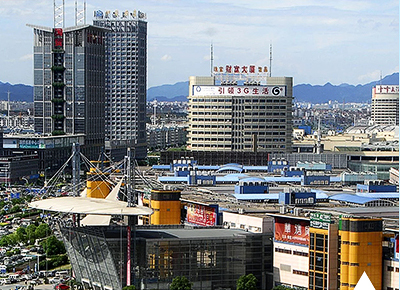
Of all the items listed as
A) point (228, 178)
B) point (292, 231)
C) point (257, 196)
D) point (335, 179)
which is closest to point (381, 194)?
point (257, 196)

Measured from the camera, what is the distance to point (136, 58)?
14288 cm

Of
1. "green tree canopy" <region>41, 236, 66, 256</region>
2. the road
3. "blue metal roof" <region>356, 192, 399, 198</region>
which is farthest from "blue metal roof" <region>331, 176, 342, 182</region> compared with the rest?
the road

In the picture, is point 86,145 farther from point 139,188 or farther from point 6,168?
point 139,188

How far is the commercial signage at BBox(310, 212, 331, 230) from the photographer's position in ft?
133

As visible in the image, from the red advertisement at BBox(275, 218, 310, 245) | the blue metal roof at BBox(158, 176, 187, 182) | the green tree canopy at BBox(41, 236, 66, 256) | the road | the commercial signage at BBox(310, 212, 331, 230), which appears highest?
the commercial signage at BBox(310, 212, 331, 230)

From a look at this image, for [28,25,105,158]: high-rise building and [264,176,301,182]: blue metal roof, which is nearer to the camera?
[264,176,301,182]: blue metal roof

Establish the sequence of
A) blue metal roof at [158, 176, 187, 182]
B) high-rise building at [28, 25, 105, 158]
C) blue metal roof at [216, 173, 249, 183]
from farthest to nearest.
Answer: high-rise building at [28, 25, 105, 158] < blue metal roof at [216, 173, 249, 183] < blue metal roof at [158, 176, 187, 182]

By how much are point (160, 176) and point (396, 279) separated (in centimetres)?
3936

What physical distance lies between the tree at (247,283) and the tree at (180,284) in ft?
7.62

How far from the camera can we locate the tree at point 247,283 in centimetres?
4306

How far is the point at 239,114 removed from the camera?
100312 millimetres

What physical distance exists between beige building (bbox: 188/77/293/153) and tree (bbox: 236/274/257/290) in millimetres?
56799

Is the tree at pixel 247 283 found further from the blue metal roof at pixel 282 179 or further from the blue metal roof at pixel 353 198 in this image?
the blue metal roof at pixel 282 179

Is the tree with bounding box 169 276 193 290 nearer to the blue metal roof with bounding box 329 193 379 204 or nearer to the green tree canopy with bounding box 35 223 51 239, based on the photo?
the blue metal roof with bounding box 329 193 379 204
